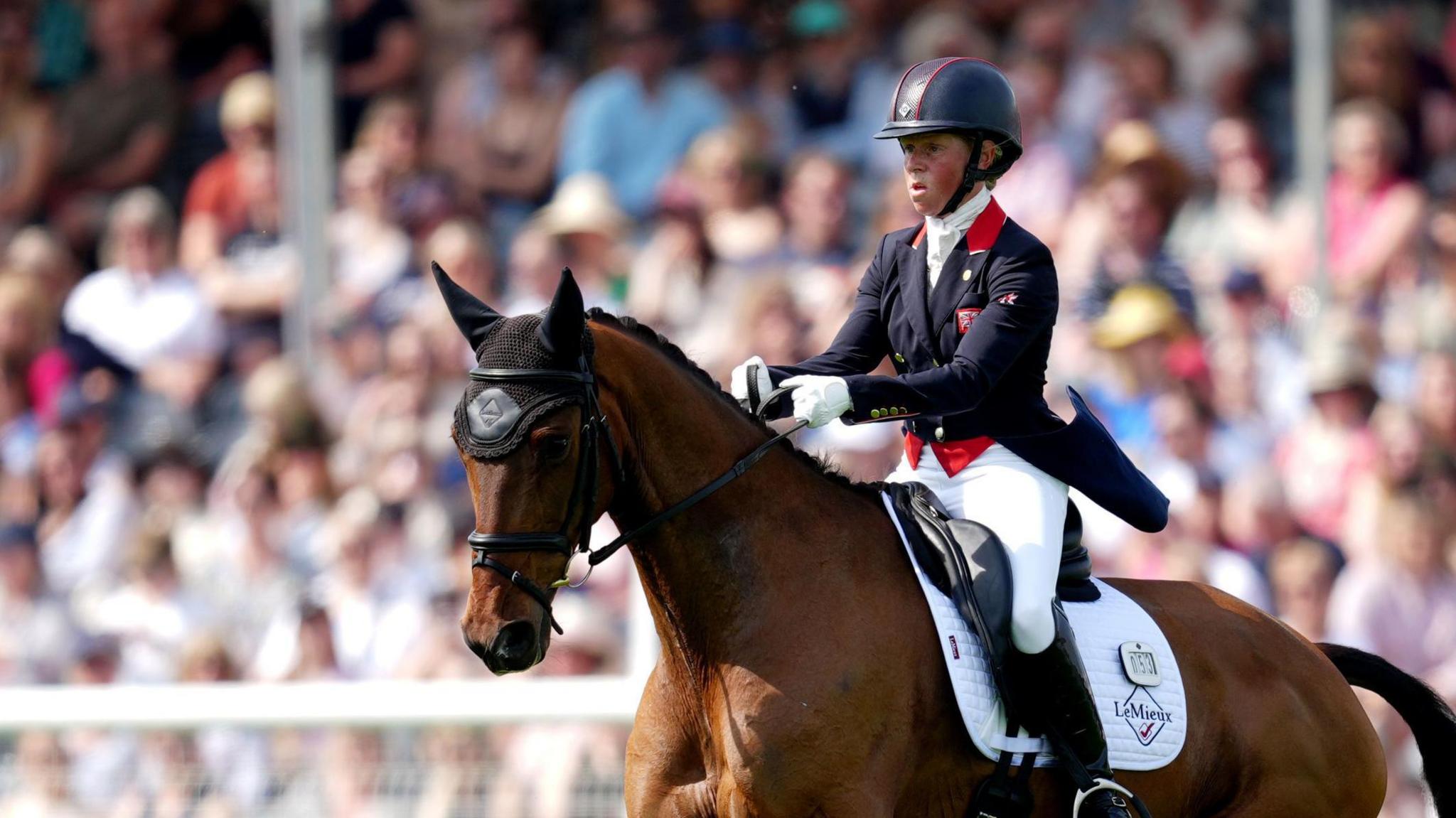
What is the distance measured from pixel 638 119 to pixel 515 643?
7.46 meters

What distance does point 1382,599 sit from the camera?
25.4 ft

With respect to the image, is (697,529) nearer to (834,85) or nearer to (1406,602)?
(1406,602)

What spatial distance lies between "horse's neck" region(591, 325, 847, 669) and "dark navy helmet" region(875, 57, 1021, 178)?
90 centimetres

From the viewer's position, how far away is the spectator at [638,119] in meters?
11.1

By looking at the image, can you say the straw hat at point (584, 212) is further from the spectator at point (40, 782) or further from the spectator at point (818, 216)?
the spectator at point (40, 782)

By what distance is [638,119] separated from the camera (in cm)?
1121

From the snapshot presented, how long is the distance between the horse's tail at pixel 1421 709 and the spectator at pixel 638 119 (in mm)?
6150

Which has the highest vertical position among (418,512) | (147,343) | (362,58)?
(362,58)

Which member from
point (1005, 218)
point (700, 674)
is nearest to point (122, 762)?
point (700, 674)

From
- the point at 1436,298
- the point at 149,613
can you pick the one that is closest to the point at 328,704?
the point at 149,613

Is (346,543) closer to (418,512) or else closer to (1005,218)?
(418,512)

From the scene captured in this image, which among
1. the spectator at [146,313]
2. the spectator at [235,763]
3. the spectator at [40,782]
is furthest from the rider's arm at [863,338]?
the spectator at [146,313]

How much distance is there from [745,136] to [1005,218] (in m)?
5.70

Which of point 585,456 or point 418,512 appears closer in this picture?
point 585,456
